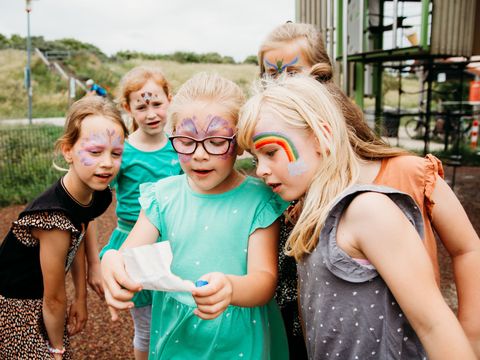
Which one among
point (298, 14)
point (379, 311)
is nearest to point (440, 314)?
point (379, 311)

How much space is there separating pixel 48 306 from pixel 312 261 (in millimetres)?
1370

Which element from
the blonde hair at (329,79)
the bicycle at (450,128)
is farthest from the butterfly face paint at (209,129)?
the bicycle at (450,128)

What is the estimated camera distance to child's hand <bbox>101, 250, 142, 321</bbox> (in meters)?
1.38

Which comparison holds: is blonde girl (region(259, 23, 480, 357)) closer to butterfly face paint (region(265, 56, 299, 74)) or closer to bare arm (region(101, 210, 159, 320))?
butterfly face paint (region(265, 56, 299, 74))

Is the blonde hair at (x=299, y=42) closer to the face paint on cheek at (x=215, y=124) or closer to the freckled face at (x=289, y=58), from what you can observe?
the freckled face at (x=289, y=58)

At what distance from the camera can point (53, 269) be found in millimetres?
2057

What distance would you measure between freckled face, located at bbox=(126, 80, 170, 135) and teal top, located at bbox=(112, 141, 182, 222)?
183 mm

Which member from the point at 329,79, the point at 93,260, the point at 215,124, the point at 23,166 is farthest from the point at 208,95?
the point at 23,166

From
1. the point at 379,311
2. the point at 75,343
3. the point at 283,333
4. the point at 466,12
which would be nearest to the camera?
the point at 379,311

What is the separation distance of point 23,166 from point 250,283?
8.40 m

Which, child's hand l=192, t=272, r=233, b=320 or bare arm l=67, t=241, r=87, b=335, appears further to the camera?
bare arm l=67, t=241, r=87, b=335

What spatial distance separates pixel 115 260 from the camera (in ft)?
4.83

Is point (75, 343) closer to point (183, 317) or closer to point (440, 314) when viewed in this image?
point (183, 317)

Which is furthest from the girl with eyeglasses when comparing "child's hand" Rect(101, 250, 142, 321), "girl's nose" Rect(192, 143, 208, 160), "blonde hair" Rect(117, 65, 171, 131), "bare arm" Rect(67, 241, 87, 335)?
"blonde hair" Rect(117, 65, 171, 131)
